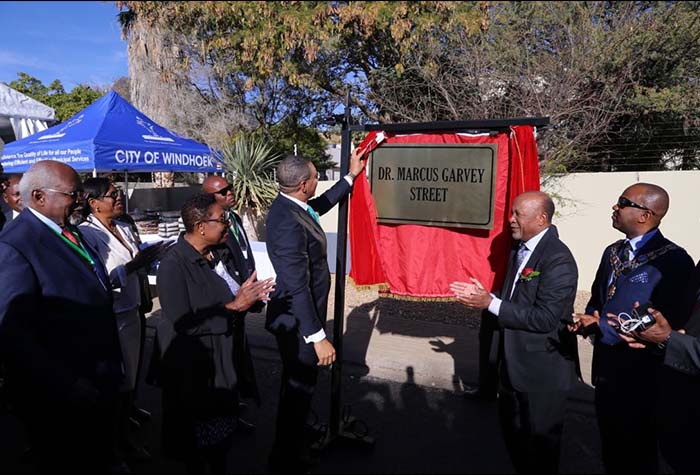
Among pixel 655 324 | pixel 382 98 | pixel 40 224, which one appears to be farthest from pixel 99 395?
pixel 382 98

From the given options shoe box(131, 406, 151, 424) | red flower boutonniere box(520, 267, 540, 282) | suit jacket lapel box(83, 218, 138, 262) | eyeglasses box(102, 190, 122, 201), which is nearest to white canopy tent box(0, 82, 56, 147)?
eyeglasses box(102, 190, 122, 201)

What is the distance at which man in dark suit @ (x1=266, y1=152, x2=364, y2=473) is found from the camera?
2674 mm

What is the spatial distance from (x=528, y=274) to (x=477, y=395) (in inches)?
75.3

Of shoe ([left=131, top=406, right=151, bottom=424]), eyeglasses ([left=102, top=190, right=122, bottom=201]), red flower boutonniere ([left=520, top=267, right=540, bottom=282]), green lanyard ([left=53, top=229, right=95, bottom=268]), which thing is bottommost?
shoe ([left=131, top=406, right=151, bottom=424])

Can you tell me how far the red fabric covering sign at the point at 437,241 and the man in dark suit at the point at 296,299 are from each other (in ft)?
1.49

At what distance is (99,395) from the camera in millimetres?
2225

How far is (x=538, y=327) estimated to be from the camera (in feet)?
8.21

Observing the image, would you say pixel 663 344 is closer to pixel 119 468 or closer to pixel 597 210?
pixel 119 468

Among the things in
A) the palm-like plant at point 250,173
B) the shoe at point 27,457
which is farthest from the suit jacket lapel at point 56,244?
the palm-like plant at point 250,173

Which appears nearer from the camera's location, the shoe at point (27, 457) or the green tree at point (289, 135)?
the shoe at point (27, 457)

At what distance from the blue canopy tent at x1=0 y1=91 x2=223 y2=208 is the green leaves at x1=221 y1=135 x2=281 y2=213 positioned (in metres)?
0.93

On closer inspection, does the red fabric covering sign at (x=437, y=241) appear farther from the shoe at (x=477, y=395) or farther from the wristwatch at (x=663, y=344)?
the shoe at (x=477, y=395)

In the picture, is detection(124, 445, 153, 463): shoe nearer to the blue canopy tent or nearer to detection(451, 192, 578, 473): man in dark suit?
detection(451, 192, 578, 473): man in dark suit

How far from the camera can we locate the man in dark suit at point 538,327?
254 centimetres
